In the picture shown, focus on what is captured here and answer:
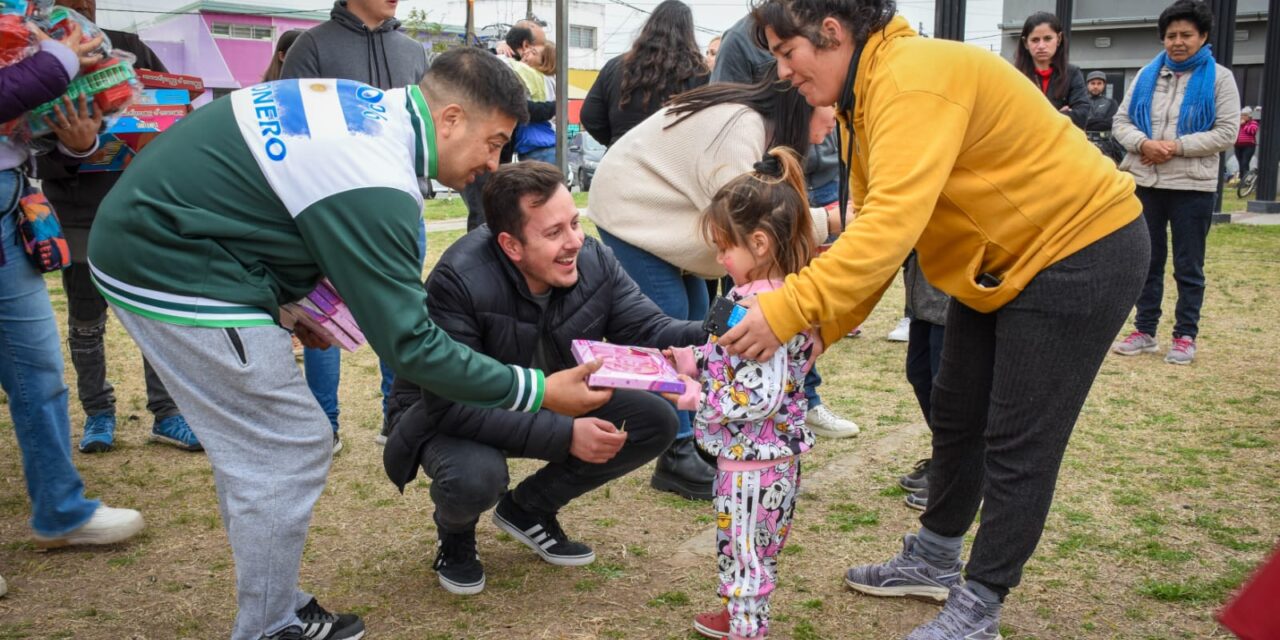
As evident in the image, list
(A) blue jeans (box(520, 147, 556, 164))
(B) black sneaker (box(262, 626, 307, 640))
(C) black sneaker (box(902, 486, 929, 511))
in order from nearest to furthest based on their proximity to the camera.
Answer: (B) black sneaker (box(262, 626, 307, 640)), (C) black sneaker (box(902, 486, 929, 511)), (A) blue jeans (box(520, 147, 556, 164))

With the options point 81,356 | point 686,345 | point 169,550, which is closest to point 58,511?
point 169,550

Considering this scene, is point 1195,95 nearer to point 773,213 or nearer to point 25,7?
point 773,213

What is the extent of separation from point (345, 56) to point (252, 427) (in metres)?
2.34

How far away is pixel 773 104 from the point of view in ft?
11.6

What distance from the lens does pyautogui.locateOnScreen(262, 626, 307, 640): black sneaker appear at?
2.66 metres

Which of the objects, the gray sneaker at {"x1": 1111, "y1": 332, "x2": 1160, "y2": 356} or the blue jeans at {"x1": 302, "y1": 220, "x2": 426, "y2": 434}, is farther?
the gray sneaker at {"x1": 1111, "y1": 332, "x2": 1160, "y2": 356}

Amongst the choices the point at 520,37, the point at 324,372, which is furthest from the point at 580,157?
the point at 324,372

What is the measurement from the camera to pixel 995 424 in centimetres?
267

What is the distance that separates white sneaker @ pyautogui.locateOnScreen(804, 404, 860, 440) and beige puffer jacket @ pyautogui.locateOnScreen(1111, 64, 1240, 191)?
2.74m

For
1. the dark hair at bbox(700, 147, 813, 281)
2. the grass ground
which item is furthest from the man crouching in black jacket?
the dark hair at bbox(700, 147, 813, 281)

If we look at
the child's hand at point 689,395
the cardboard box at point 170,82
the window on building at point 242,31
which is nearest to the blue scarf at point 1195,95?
the child's hand at point 689,395

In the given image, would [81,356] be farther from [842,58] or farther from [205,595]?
[842,58]

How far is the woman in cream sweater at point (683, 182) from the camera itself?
11.6 feet

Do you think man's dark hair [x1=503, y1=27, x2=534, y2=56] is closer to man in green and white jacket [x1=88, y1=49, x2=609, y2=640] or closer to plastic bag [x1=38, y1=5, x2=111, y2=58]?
plastic bag [x1=38, y1=5, x2=111, y2=58]
